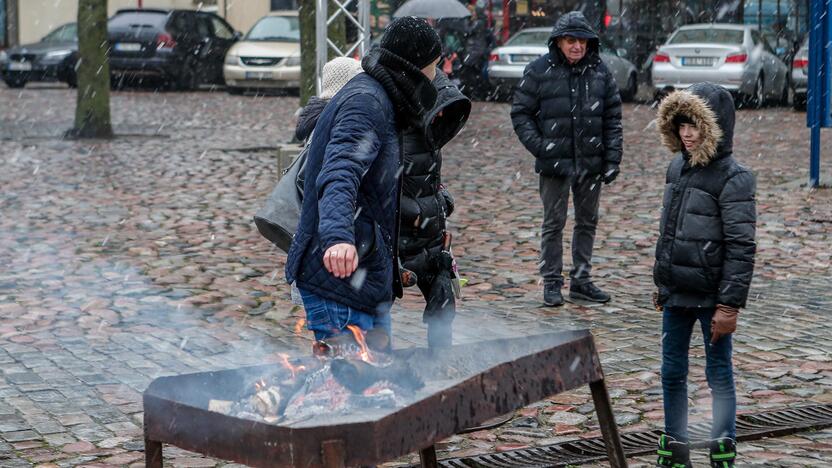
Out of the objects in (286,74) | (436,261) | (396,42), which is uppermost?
(396,42)

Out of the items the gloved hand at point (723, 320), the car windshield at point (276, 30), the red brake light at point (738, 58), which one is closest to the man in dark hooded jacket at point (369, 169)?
the gloved hand at point (723, 320)

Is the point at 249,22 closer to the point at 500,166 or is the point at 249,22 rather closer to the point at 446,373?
the point at 500,166

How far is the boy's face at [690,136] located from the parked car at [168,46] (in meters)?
25.1

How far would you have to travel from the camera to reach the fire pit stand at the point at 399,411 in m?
3.69

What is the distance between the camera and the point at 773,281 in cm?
956

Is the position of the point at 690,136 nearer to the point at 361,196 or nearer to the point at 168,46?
the point at 361,196

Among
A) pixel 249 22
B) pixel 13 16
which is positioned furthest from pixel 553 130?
pixel 13 16

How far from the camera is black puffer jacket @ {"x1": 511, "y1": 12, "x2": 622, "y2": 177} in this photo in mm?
8688

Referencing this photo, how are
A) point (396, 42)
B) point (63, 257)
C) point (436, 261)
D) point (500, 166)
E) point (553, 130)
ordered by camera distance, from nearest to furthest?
point (396, 42) → point (436, 261) → point (553, 130) → point (63, 257) → point (500, 166)

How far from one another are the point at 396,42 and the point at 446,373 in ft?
3.85

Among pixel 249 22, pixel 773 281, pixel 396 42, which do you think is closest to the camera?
pixel 396 42

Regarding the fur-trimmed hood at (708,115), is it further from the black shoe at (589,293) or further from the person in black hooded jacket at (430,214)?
the black shoe at (589,293)

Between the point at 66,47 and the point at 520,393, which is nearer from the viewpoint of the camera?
the point at 520,393

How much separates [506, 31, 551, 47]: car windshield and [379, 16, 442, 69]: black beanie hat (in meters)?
22.0
